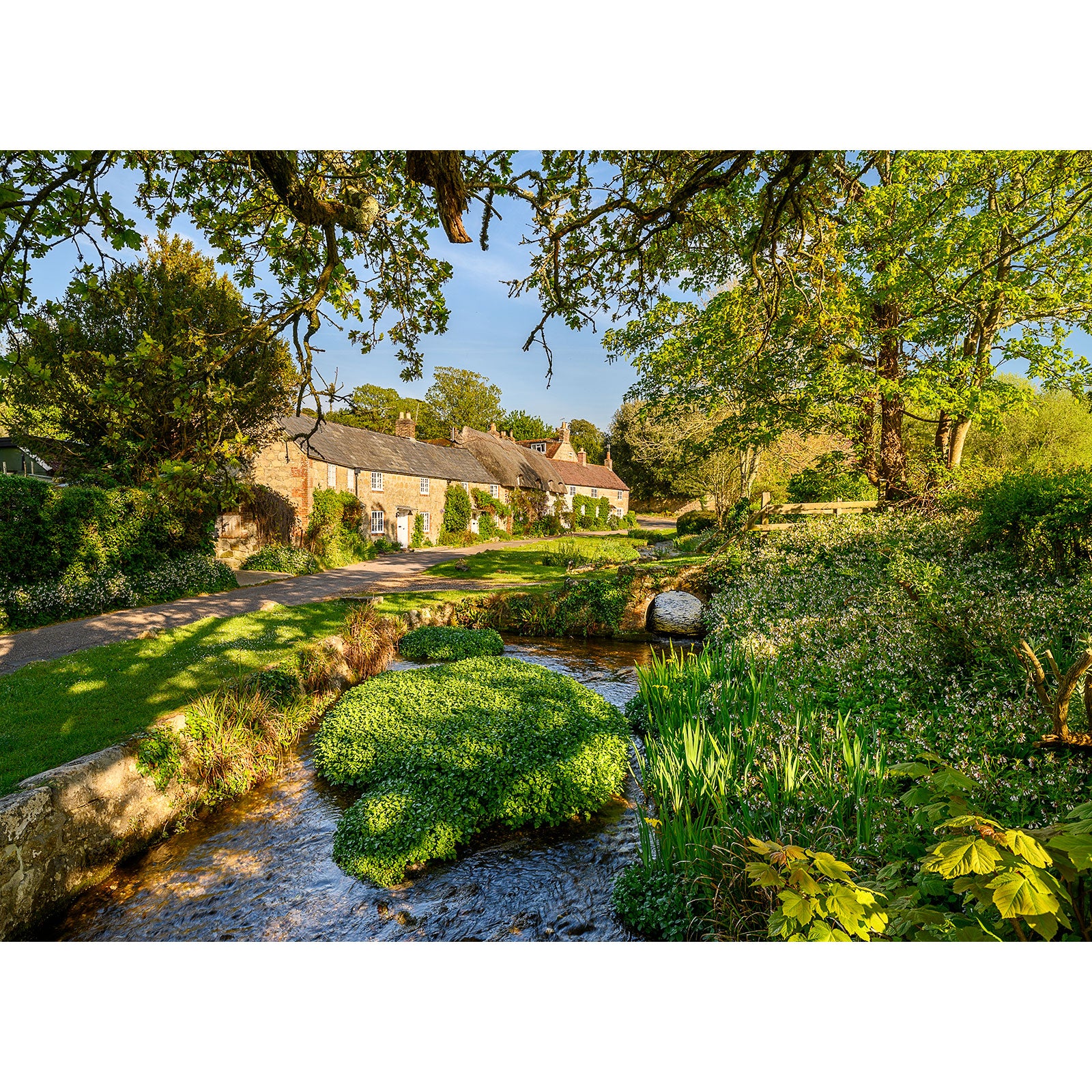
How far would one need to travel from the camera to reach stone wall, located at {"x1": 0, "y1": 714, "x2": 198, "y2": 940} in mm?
3107

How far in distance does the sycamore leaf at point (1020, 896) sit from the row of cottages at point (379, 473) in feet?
53.4

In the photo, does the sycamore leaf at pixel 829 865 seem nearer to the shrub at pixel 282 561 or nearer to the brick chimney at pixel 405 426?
the shrub at pixel 282 561

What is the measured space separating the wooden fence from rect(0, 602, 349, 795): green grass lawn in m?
9.32

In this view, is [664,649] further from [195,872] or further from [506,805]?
[195,872]

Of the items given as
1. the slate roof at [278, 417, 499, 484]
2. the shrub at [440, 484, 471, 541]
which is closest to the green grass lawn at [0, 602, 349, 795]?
the slate roof at [278, 417, 499, 484]

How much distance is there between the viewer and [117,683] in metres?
5.70

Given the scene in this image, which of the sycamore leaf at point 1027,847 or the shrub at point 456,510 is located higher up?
the shrub at point 456,510

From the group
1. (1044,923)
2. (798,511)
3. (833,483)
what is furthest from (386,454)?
(1044,923)

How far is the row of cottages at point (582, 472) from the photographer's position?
38.1 meters

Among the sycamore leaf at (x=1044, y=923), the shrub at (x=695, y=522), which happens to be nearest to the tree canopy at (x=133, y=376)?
the sycamore leaf at (x=1044, y=923)

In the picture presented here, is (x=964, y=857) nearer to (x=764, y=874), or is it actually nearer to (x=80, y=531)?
(x=764, y=874)

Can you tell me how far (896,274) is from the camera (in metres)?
8.22
